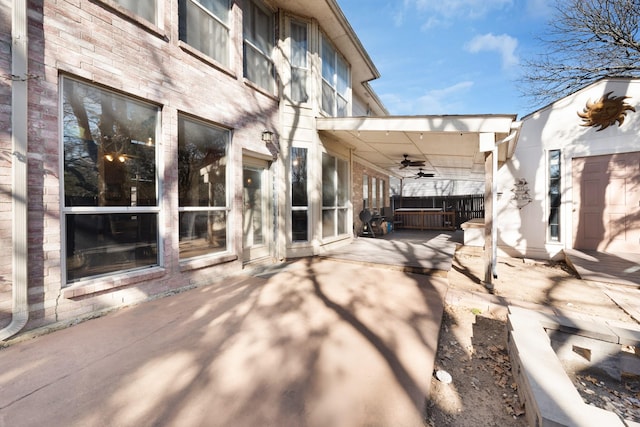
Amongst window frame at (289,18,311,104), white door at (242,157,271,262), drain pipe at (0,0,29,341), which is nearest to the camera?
drain pipe at (0,0,29,341)

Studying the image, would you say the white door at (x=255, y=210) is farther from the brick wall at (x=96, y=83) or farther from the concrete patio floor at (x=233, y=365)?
the concrete patio floor at (x=233, y=365)

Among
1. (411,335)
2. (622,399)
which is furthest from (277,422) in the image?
(622,399)

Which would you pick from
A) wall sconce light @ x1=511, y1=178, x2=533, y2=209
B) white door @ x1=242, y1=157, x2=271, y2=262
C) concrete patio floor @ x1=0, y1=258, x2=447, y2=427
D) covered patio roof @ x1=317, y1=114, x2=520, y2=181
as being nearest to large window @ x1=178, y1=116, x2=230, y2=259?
white door @ x1=242, y1=157, x2=271, y2=262

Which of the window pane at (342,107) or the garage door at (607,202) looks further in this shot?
the window pane at (342,107)

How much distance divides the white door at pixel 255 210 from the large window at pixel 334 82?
2616mm

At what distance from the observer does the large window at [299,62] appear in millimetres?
5875

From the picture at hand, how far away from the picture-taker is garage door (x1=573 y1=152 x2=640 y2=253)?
563cm

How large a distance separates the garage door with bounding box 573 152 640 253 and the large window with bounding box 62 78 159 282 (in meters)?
8.74

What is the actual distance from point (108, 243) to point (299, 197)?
140 inches

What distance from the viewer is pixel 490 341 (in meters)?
2.90

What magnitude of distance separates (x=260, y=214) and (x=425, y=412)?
4514 millimetres

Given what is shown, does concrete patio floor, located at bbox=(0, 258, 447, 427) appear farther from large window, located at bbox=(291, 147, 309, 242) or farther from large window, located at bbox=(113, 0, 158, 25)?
large window, located at bbox=(113, 0, 158, 25)

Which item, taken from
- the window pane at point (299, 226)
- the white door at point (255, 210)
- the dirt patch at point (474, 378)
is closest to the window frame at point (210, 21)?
the white door at point (255, 210)

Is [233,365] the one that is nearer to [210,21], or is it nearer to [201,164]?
[201,164]
